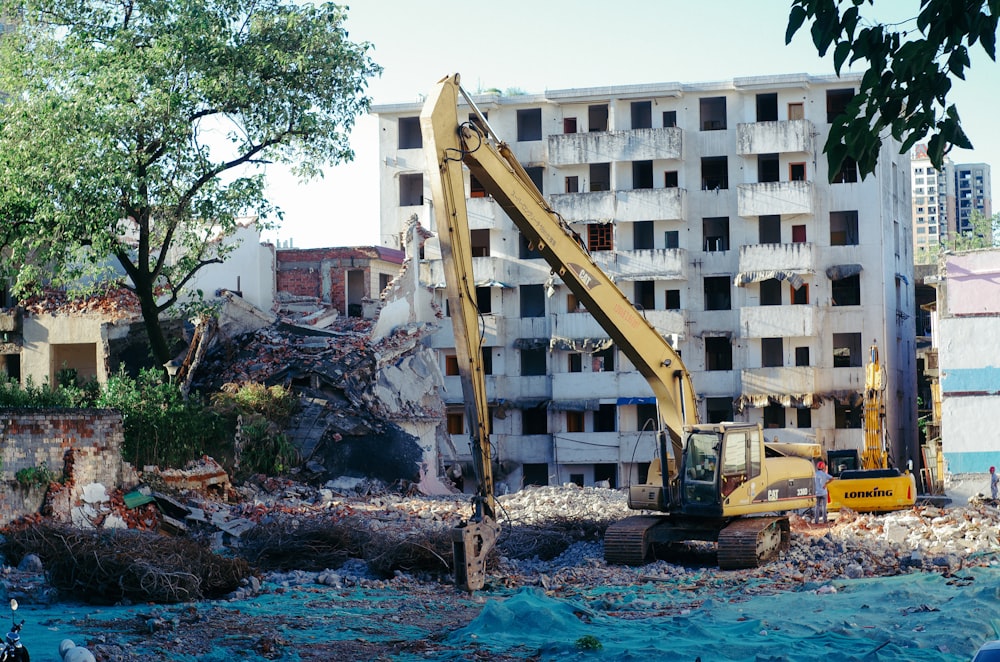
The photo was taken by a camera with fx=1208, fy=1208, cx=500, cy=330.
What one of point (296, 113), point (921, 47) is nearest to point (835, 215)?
point (296, 113)

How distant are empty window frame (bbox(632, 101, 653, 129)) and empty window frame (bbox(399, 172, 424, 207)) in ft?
29.1

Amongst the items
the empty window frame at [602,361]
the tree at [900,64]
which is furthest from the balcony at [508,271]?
the tree at [900,64]

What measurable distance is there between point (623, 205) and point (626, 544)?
2800cm

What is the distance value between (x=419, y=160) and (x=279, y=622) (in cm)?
3638

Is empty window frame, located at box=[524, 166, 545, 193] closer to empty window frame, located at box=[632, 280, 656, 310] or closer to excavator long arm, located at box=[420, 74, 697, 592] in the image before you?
empty window frame, located at box=[632, 280, 656, 310]

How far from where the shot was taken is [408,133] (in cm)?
4888

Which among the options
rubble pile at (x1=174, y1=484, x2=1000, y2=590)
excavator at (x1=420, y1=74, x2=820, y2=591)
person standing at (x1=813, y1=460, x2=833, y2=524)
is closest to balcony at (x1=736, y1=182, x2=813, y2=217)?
rubble pile at (x1=174, y1=484, x2=1000, y2=590)

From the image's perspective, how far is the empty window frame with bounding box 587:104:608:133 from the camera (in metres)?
46.9

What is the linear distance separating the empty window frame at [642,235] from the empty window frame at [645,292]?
4.51 ft

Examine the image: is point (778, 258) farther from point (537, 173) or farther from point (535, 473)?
point (535, 473)

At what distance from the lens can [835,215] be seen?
4484cm

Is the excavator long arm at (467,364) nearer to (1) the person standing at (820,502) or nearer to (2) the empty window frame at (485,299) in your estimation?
(1) the person standing at (820,502)

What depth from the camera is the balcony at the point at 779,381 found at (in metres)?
43.2

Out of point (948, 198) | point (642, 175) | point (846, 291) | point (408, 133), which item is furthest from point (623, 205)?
point (948, 198)
